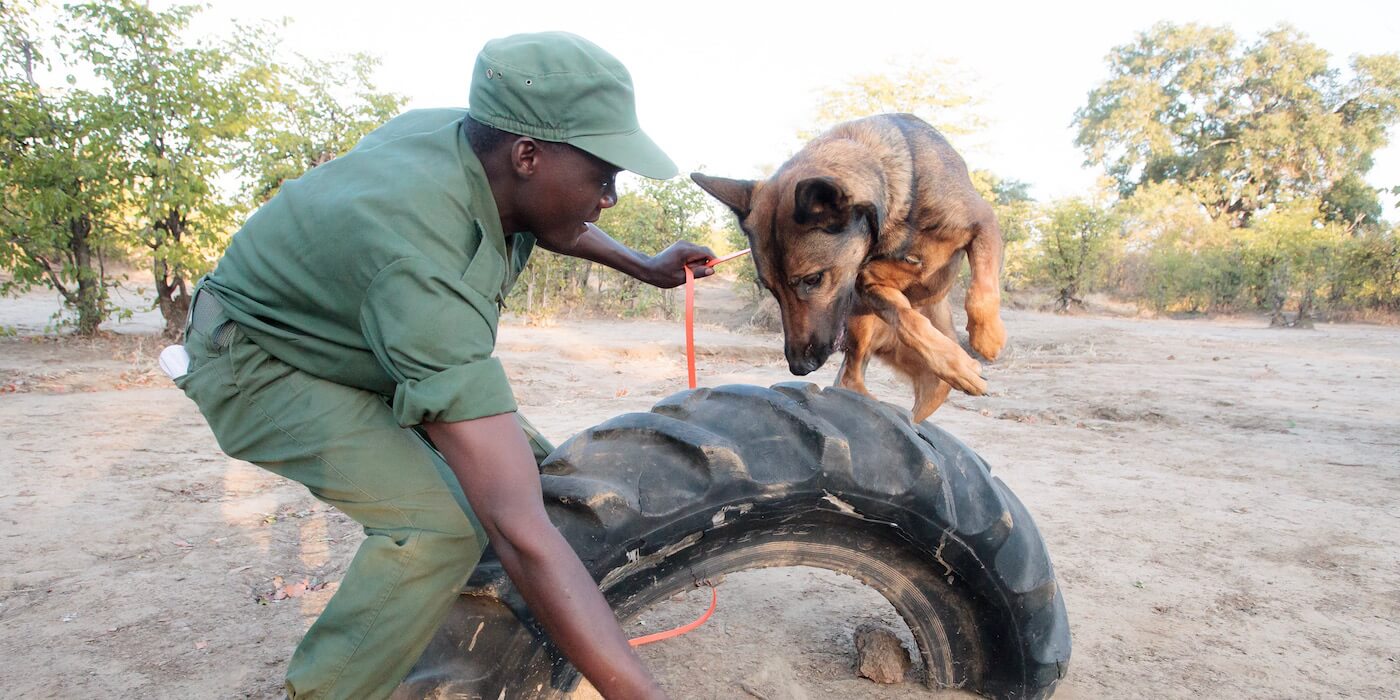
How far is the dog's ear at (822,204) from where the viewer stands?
3.49 m

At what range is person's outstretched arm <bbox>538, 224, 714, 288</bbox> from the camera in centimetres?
319

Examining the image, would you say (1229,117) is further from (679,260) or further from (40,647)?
(40,647)

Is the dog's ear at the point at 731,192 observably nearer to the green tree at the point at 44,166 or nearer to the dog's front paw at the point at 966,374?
the dog's front paw at the point at 966,374

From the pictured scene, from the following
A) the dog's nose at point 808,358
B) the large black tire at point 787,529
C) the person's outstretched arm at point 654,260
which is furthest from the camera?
the dog's nose at point 808,358

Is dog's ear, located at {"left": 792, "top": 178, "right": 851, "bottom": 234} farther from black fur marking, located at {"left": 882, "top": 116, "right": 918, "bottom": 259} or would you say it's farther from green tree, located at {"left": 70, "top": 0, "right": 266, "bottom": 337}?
green tree, located at {"left": 70, "top": 0, "right": 266, "bottom": 337}

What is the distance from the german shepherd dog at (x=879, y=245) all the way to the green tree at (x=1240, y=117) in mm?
35505

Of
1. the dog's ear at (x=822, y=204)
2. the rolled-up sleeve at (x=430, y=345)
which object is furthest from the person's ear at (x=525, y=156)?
the dog's ear at (x=822, y=204)

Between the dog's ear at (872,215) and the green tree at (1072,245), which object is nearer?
the dog's ear at (872,215)

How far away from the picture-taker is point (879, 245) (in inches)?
150

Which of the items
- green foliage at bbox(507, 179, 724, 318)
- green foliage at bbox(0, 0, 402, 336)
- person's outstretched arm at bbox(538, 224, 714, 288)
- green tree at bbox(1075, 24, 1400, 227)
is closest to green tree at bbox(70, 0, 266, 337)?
green foliage at bbox(0, 0, 402, 336)

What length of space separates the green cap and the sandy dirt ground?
1727 millimetres

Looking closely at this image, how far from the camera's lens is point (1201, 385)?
9.24m

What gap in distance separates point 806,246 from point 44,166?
10.2 m

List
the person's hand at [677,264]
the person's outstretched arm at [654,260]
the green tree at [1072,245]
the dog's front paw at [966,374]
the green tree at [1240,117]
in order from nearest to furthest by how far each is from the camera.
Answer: the person's outstretched arm at [654,260]
the person's hand at [677,264]
the dog's front paw at [966,374]
the green tree at [1072,245]
the green tree at [1240,117]
